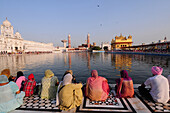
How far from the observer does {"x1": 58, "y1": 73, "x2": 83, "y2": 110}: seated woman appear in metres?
2.54

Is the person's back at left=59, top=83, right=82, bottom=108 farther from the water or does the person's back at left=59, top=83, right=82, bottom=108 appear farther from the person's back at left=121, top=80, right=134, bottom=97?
the water

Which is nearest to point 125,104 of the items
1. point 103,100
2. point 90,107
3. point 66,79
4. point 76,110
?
point 103,100

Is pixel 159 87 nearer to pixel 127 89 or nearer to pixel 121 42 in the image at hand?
pixel 127 89

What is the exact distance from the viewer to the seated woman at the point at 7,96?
7.63ft

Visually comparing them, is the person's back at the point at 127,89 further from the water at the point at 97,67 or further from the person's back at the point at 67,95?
the water at the point at 97,67

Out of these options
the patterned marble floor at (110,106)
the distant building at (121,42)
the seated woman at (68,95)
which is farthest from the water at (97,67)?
the distant building at (121,42)

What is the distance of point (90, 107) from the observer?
2.67 metres

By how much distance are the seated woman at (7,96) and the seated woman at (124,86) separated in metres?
3.05

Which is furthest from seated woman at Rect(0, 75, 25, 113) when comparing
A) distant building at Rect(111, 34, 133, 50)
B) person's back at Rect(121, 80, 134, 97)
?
distant building at Rect(111, 34, 133, 50)

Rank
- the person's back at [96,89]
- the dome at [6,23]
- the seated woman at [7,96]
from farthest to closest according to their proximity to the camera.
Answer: the dome at [6,23] → the person's back at [96,89] → the seated woman at [7,96]

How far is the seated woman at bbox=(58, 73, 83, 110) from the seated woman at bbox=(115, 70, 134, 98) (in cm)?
133

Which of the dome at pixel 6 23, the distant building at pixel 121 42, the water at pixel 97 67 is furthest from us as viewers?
the distant building at pixel 121 42

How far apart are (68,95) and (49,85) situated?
89cm

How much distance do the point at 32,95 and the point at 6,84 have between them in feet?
4.54
